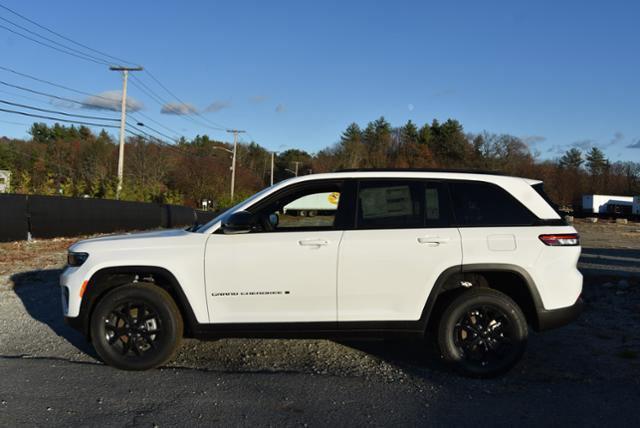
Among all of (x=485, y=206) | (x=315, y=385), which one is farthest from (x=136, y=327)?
(x=485, y=206)

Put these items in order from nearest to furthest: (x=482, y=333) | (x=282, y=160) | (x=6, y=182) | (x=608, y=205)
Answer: (x=482, y=333), (x=6, y=182), (x=608, y=205), (x=282, y=160)

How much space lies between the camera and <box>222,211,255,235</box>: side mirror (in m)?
4.70

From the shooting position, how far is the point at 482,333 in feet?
15.6

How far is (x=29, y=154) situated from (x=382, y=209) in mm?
76084

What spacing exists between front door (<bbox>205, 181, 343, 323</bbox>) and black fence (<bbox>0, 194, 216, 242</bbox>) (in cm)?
988

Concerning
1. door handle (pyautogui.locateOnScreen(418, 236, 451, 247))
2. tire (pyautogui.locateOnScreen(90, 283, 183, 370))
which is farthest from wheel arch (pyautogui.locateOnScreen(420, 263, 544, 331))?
tire (pyautogui.locateOnScreen(90, 283, 183, 370))

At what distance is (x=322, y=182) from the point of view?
5066 mm

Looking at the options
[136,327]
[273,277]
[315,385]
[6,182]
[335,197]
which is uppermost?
[6,182]

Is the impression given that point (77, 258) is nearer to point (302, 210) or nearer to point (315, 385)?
point (302, 210)

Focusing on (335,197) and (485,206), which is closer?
(485,206)

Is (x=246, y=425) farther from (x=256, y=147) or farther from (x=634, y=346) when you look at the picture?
(x=256, y=147)

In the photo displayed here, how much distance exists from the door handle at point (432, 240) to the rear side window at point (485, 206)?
25 cm

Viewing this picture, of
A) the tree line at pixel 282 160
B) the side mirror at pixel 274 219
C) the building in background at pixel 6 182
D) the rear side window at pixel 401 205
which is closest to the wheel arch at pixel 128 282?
the side mirror at pixel 274 219

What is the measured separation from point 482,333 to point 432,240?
978 millimetres
